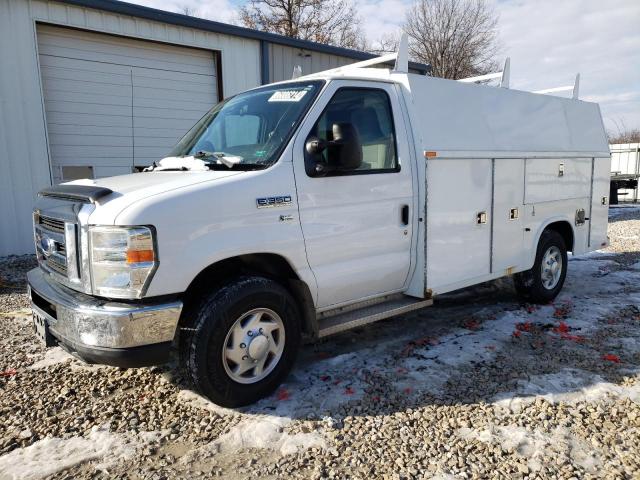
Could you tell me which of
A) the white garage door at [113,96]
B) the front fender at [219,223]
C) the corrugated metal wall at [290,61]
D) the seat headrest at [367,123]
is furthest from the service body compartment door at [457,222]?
the corrugated metal wall at [290,61]

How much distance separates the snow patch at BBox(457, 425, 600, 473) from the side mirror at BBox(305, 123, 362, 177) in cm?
201

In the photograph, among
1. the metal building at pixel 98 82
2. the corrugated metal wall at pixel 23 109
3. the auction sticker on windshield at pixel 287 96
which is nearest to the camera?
the auction sticker on windshield at pixel 287 96

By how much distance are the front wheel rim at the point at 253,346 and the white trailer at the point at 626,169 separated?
19.0 m

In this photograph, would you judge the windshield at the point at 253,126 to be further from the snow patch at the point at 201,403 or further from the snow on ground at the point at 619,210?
the snow on ground at the point at 619,210

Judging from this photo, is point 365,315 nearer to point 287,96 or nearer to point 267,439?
point 267,439

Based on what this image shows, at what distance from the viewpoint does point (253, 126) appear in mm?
4086

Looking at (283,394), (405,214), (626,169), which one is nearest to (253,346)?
(283,394)

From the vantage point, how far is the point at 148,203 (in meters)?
3.03

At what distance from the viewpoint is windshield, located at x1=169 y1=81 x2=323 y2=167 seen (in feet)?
12.2

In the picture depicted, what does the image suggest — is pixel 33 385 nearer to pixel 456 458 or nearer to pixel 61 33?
pixel 456 458

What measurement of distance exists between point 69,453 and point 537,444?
286 centimetres

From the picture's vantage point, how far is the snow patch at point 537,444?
2896 mm

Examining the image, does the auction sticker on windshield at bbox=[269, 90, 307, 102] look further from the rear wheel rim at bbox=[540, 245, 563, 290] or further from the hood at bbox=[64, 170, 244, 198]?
the rear wheel rim at bbox=[540, 245, 563, 290]

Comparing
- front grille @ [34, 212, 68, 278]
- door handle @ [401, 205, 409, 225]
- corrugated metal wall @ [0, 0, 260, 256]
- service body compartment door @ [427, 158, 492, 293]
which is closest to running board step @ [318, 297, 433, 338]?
service body compartment door @ [427, 158, 492, 293]
